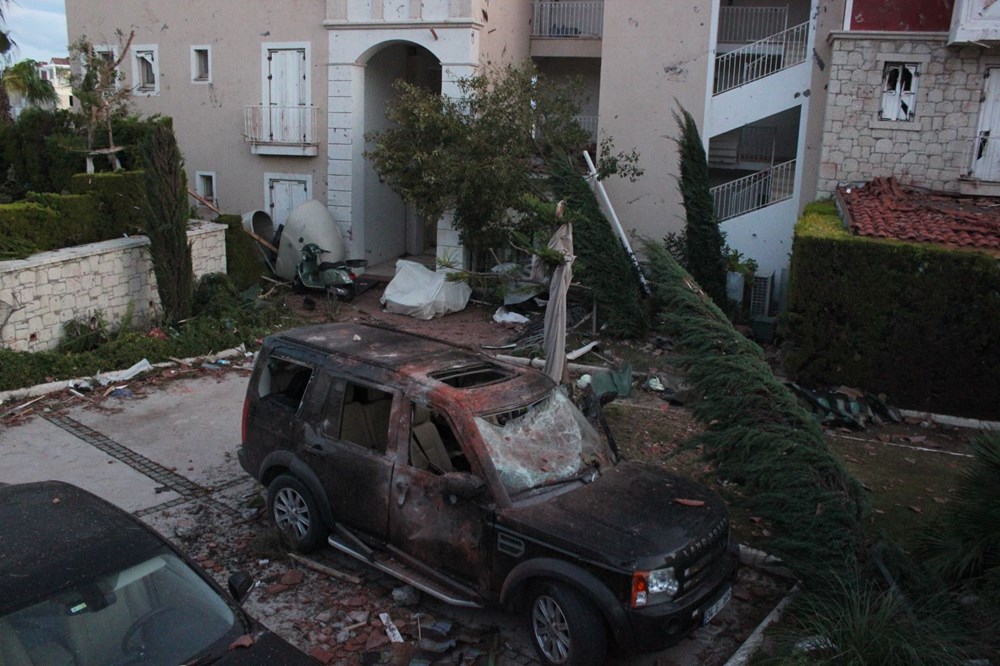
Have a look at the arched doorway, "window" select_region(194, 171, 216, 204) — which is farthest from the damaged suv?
"window" select_region(194, 171, 216, 204)

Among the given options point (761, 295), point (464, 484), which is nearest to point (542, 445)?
point (464, 484)

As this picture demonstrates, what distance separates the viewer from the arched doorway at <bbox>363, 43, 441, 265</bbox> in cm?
1948

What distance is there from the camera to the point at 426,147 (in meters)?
16.6

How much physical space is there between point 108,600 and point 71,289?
9638mm

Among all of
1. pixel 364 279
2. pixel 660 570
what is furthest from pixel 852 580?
pixel 364 279

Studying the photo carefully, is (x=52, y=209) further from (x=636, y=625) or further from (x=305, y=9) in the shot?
(x=636, y=625)

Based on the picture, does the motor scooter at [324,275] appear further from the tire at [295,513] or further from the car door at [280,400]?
the tire at [295,513]

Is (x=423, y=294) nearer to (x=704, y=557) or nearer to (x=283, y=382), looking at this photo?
(x=283, y=382)

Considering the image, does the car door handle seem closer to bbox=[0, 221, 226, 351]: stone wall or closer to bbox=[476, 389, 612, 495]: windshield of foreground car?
bbox=[476, 389, 612, 495]: windshield of foreground car

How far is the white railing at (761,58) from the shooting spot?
16.8 meters

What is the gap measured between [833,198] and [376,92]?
10.6m

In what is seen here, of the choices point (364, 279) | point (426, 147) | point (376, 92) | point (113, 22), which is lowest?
point (364, 279)

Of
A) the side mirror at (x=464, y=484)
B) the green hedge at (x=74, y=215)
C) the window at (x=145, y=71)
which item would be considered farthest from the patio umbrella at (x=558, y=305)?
the window at (x=145, y=71)

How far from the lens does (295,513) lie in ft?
22.1
